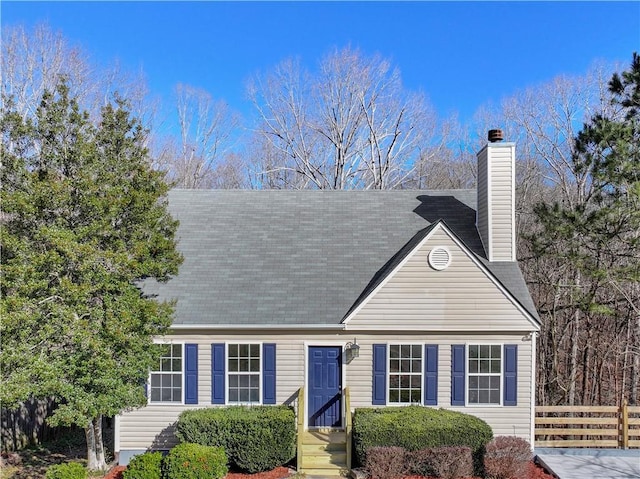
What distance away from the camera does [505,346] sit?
1057 centimetres

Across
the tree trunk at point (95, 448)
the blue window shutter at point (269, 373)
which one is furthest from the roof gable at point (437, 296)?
the tree trunk at point (95, 448)

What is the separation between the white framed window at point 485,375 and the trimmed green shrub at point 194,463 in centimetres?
566

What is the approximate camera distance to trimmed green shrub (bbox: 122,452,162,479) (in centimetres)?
855

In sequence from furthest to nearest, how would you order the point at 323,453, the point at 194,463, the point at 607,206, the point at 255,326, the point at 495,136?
the point at 495,136, the point at 607,206, the point at 255,326, the point at 323,453, the point at 194,463

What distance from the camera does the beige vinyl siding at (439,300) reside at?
1053 centimetres

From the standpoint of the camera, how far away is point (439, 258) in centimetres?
1067

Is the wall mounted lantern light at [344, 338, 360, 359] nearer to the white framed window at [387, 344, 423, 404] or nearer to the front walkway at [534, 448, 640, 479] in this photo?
the white framed window at [387, 344, 423, 404]

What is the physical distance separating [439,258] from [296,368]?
4171mm

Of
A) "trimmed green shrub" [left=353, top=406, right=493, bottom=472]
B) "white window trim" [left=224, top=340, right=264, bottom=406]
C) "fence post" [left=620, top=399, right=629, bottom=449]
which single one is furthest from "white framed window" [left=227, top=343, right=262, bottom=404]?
"fence post" [left=620, top=399, right=629, bottom=449]

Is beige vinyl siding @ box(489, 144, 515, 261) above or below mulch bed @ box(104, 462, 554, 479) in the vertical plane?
above

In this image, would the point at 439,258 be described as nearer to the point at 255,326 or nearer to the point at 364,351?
the point at 364,351

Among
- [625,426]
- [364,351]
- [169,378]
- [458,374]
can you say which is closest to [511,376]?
[458,374]

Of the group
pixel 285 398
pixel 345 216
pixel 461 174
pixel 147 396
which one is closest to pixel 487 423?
pixel 285 398

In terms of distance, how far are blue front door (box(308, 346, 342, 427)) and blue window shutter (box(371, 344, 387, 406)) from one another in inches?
31.8
